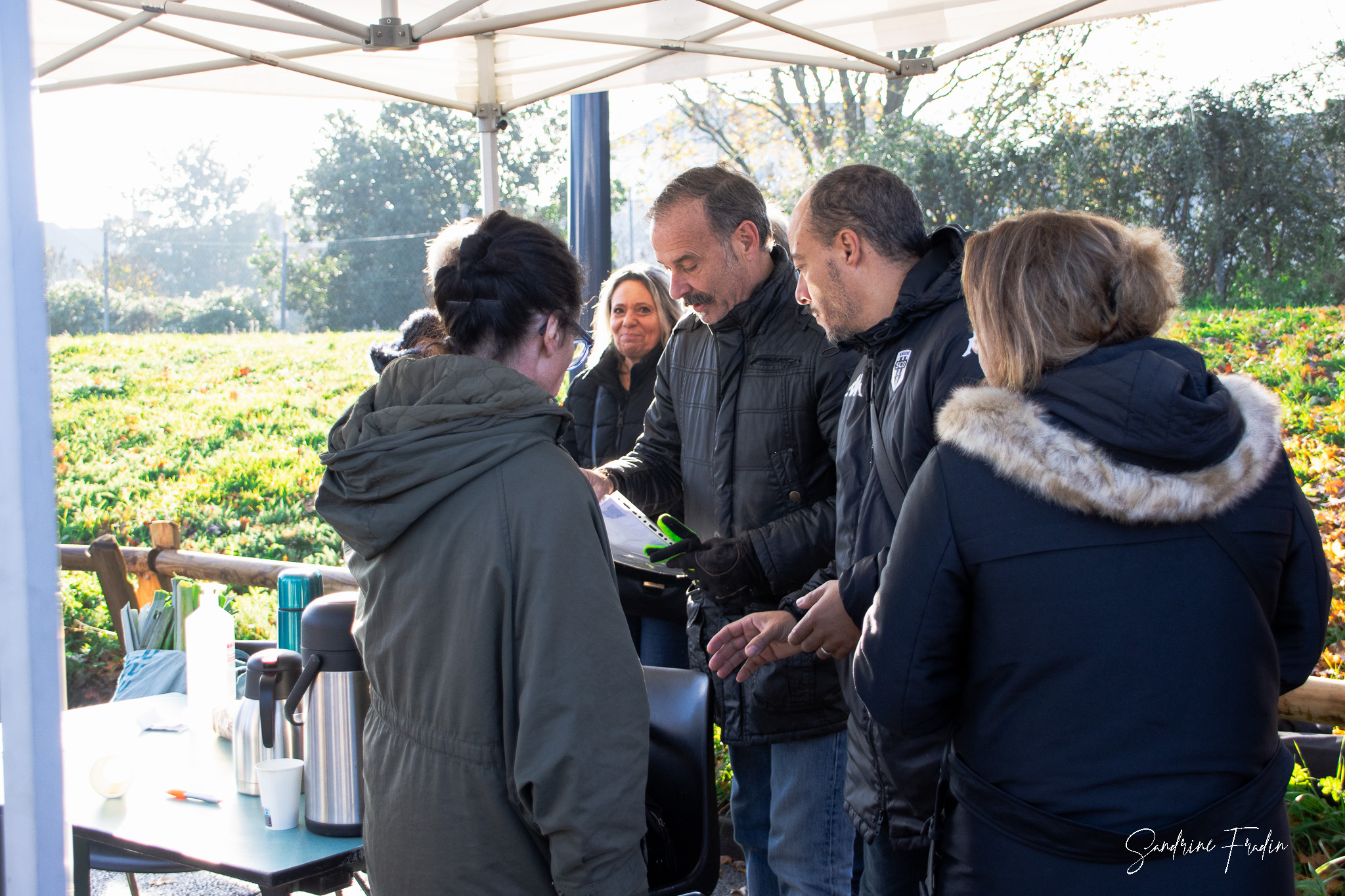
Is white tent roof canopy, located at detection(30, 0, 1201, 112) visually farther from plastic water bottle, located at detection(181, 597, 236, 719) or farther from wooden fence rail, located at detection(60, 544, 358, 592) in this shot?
wooden fence rail, located at detection(60, 544, 358, 592)

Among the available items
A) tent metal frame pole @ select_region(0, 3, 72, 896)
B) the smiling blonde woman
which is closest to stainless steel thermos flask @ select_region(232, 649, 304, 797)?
tent metal frame pole @ select_region(0, 3, 72, 896)

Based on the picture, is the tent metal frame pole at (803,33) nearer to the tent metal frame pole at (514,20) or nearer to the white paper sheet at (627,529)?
the tent metal frame pole at (514,20)

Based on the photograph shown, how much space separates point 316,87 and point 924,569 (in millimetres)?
3550

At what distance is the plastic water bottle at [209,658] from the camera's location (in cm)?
243

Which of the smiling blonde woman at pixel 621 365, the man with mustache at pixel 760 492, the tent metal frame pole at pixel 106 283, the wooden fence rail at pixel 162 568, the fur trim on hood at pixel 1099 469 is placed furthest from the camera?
the tent metal frame pole at pixel 106 283

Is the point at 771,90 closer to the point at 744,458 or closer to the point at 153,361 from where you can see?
the point at 153,361

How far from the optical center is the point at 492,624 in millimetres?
1446

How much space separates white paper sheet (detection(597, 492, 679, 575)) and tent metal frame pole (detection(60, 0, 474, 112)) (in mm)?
1828

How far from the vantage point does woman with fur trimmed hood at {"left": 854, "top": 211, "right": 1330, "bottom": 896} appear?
1.29m

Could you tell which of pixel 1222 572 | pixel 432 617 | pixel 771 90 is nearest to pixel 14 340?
pixel 432 617

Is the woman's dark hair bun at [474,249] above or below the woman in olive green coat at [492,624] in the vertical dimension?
above

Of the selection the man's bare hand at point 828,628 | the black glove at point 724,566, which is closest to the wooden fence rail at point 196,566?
the black glove at point 724,566

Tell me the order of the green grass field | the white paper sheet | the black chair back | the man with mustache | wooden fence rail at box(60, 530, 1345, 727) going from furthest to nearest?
the green grass field
wooden fence rail at box(60, 530, 1345, 727)
the white paper sheet
the man with mustache
the black chair back

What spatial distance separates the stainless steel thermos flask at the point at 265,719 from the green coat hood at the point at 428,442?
0.55 m
